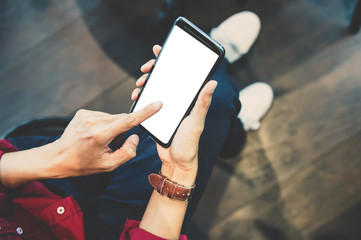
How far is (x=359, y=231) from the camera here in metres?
1.03

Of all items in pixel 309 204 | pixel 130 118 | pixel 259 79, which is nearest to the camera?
pixel 130 118

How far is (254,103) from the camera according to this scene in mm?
1080

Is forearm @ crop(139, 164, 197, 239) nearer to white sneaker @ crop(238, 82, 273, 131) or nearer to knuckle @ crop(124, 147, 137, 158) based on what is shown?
knuckle @ crop(124, 147, 137, 158)

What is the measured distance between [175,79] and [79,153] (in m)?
0.29

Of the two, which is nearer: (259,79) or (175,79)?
(175,79)

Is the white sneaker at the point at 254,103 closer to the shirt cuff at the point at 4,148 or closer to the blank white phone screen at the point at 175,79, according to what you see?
the blank white phone screen at the point at 175,79

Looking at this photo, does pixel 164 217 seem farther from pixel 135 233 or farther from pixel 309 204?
pixel 309 204

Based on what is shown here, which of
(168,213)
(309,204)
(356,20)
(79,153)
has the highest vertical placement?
(79,153)

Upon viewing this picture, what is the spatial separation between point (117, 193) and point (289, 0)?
115 cm

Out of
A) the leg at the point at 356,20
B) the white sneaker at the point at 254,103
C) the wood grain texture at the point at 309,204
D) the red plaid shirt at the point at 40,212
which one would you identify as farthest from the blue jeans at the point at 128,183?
the leg at the point at 356,20

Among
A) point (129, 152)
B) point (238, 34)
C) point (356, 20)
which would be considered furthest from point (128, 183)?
point (356, 20)

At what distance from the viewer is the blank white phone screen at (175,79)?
0.64 m

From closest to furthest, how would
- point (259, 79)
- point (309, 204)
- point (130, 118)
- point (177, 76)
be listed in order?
point (130, 118) → point (177, 76) → point (309, 204) → point (259, 79)

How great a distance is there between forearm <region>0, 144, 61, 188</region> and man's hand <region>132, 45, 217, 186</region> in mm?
261
